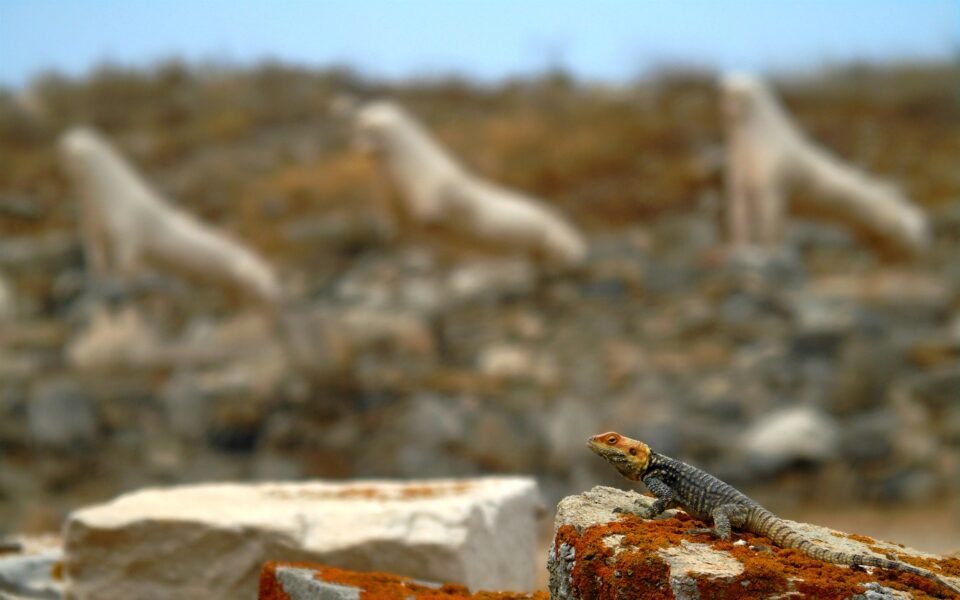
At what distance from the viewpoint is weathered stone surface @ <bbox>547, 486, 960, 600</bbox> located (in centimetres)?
256

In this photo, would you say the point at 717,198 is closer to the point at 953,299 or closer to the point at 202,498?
the point at 953,299

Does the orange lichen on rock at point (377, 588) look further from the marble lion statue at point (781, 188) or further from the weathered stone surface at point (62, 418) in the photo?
the marble lion statue at point (781, 188)

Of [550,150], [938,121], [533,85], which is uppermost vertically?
[533,85]

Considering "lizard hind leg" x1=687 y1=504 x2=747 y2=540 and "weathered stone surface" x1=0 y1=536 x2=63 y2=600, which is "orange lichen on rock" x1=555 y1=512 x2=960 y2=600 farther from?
"weathered stone surface" x1=0 y1=536 x2=63 y2=600

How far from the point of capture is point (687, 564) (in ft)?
8.71

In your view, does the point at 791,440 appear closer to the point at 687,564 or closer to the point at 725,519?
the point at 725,519

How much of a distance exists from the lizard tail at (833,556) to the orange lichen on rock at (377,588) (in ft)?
2.99

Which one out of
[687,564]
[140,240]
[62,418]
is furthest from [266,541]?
[140,240]

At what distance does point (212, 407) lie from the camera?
439 inches

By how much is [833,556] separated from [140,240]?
1177cm

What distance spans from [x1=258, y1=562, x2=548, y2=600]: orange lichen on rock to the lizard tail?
0.91 metres

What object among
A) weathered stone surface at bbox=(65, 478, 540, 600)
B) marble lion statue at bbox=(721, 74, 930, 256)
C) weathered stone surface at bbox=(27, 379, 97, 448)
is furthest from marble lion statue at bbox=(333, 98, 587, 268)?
weathered stone surface at bbox=(65, 478, 540, 600)

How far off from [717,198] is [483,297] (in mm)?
5324

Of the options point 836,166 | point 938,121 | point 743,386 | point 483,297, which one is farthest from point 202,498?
point 938,121
